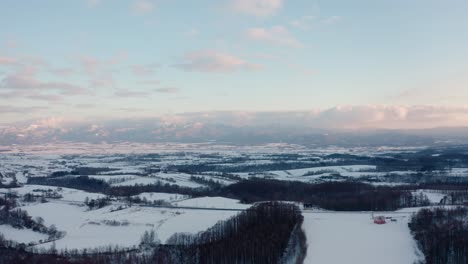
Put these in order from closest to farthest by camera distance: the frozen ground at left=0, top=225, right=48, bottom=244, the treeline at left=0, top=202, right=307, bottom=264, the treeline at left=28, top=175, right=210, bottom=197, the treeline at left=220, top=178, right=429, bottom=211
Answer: the treeline at left=0, top=202, right=307, bottom=264 → the frozen ground at left=0, top=225, right=48, bottom=244 → the treeline at left=220, top=178, right=429, bottom=211 → the treeline at left=28, top=175, right=210, bottom=197

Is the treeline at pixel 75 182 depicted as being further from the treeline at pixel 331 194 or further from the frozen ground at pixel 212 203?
the frozen ground at pixel 212 203

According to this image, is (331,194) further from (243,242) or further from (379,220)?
(243,242)

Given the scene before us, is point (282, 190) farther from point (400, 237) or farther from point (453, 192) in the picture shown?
point (400, 237)

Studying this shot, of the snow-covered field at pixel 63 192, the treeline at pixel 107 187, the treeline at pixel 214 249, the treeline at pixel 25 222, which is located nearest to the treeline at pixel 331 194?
the treeline at pixel 107 187

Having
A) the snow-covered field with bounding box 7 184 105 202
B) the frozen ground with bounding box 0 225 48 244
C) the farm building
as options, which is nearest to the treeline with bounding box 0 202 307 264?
the frozen ground with bounding box 0 225 48 244

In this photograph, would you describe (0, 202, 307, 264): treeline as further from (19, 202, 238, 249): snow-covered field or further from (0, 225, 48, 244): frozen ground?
(0, 225, 48, 244): frozen ground

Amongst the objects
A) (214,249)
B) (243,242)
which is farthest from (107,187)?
Answer: (214,249)
